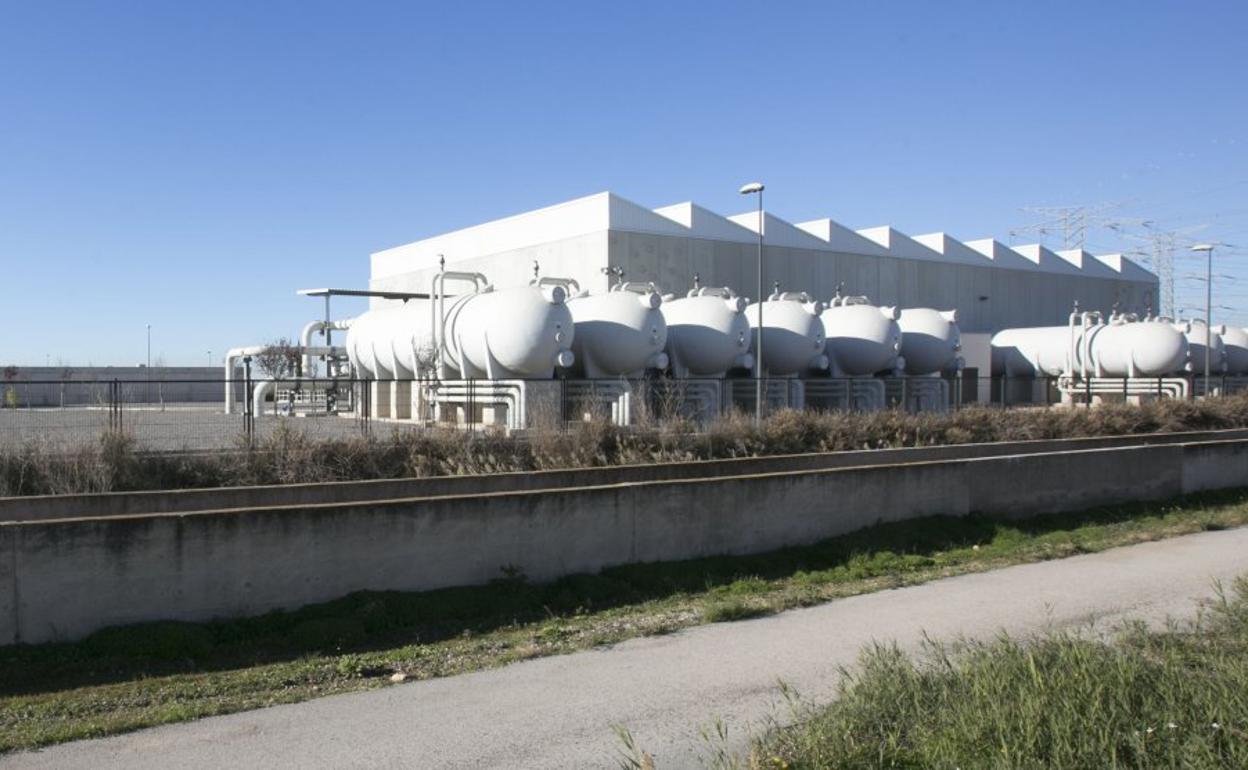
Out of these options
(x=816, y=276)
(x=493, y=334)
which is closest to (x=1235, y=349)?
(x=816, y=276)

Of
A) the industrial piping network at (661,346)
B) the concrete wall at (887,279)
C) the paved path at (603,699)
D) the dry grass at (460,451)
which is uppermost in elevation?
the concrete wall at (887,279)

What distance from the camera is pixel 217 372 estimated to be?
76750 millimetres

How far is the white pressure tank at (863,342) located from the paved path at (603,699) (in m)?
24.8

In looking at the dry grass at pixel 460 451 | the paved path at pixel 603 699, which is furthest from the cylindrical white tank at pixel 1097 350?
the paved path at pixel 603 699

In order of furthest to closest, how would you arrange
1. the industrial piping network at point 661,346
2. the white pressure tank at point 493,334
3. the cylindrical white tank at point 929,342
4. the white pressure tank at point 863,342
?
the cylindrical white tank at point 929,342, the white pressure tank at point 863,342, the industrial piping network at point 661,346, the white pressure tank at point 493,334

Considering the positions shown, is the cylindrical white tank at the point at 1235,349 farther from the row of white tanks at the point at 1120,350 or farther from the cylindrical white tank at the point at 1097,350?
the cylindrical white tank at the point at 1097,350

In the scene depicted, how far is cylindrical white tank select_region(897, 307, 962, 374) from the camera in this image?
37531 mm

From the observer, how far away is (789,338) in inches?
1291

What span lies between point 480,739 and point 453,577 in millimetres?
4255

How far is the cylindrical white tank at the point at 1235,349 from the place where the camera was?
49844 mm

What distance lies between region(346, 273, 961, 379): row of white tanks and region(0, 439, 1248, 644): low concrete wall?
488 inches

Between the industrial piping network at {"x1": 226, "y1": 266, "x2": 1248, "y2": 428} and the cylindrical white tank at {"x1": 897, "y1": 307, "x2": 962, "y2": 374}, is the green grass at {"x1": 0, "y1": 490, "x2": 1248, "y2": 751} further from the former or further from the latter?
the cylindrical white tank at {"x1": 897, "y1": 307, "x2": 962, "y2": 374}

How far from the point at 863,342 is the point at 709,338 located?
7345 mm

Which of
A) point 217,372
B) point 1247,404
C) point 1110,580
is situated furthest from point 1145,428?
point 217,372
